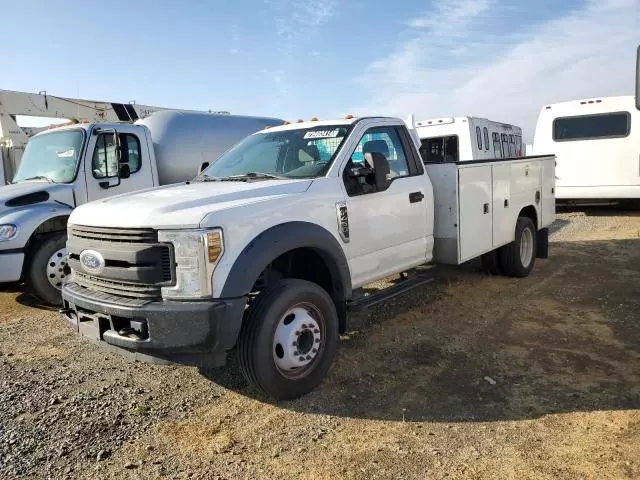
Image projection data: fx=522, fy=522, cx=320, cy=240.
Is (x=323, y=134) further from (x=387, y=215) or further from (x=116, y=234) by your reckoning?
(x=116, y=234)

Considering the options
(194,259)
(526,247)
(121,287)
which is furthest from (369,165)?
(526,247)

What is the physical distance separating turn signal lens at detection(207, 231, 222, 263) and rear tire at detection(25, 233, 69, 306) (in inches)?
152

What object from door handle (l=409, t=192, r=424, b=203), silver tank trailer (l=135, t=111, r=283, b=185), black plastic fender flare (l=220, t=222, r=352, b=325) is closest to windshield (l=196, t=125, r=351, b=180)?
black plastic fender flare (l=220, t=222, r=352, b=325)

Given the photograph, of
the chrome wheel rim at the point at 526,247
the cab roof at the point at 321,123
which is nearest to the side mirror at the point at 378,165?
the cab roof at the point at 321,123

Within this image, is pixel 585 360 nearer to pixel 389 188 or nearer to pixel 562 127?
pixel 389 188

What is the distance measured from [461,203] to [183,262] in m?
3.40

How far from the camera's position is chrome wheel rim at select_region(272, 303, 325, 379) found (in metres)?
3.80

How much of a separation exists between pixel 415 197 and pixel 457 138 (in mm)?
9480

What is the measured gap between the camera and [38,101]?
39.9ft

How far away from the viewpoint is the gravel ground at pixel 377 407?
307cm

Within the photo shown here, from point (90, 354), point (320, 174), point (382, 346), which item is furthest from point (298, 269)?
point (90, 354)

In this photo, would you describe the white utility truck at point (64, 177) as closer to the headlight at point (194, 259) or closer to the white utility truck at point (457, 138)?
the headlight at point (194, 259)

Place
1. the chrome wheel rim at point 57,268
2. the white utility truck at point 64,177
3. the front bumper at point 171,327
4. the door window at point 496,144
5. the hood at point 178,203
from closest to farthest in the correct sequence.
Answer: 1. the front bumper at point 171,327
2. the hood at point 178,203
3. the white utility truck at point 64,177
4. the chrome wheel rim at point 57,268
5. the door window at point 496,144

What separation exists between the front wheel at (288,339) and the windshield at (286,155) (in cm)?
114
